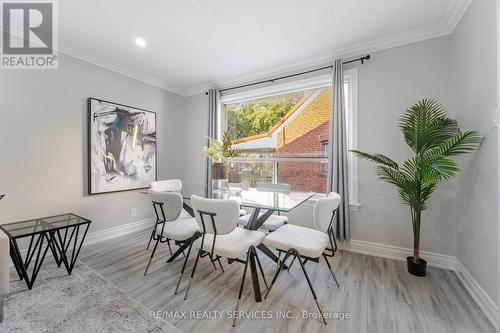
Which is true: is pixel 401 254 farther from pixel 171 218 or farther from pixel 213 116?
pixel 213 116

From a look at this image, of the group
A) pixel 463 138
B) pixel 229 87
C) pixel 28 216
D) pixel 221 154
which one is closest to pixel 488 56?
pixel 463 138

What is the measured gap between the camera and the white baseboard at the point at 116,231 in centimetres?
299

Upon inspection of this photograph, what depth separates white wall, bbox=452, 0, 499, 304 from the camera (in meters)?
1.62

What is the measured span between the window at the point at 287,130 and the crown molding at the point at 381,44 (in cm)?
21

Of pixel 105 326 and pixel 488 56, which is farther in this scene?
pixel 488 56

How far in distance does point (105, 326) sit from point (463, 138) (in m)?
3.14

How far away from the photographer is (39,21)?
2277mm

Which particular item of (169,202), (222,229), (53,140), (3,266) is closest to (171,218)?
(169,202)

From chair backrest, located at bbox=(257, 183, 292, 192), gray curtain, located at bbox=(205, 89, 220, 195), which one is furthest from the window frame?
chair backrest, located at bbox=(257, 183, 292, 192)

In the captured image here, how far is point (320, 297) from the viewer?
1.86m

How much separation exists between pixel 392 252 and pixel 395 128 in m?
1.48

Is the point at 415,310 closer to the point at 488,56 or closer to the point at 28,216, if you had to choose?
the point at 488,56

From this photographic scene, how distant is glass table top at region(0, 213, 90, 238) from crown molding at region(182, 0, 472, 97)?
303 cm

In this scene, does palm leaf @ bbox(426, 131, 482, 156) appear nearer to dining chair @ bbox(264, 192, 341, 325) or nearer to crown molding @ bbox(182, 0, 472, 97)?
dining chair @ bbox(264, 192, 341, 325)
